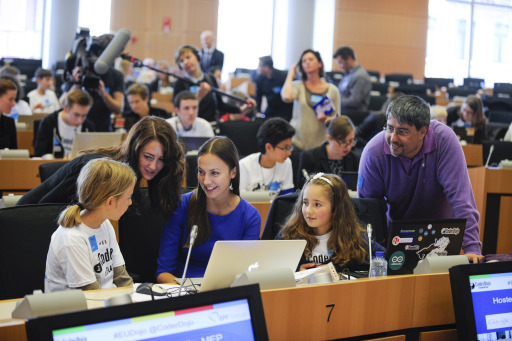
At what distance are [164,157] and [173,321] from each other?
1509 mm

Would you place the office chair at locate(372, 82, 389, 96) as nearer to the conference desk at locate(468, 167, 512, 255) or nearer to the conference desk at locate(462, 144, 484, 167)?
the conference desk at locate(462, 144, 484, 167)

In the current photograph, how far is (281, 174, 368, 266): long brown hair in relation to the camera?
9.18ft

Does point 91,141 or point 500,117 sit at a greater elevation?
point 500,117

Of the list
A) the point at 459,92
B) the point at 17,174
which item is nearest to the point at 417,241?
the point at 17,174

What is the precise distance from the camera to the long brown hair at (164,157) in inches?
111

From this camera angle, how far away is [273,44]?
51.5 ft

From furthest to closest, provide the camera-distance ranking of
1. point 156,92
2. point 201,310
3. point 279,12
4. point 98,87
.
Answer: point 279,12 → point 156,92 → point 98,87 → point 201,310

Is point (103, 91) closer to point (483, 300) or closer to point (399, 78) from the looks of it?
point (483, 300)

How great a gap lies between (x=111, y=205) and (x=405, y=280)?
3.49 ft

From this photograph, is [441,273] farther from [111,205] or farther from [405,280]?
[111,205]

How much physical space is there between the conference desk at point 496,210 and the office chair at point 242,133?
6.69 feet

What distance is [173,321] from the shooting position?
4.64 feet

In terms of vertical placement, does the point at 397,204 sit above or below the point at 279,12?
below

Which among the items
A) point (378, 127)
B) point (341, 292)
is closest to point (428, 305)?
point (341, 292)
